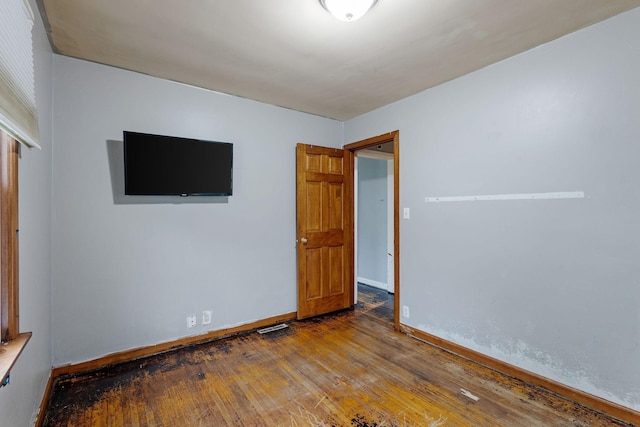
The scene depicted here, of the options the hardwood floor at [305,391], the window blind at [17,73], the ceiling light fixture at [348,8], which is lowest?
the hardwood floor at [305,391]

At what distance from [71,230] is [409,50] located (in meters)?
2.99

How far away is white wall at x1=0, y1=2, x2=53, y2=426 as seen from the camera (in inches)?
59.2

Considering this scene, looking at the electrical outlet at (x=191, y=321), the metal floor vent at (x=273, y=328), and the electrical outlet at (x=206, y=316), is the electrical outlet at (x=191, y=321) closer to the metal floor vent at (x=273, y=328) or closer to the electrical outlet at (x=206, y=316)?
the electrical outlet at (x=206, y=316)

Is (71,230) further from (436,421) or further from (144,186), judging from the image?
(436,421)

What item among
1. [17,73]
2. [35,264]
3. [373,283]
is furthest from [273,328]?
[17,73]

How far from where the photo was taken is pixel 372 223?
5238mm

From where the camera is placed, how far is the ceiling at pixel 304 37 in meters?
1.81

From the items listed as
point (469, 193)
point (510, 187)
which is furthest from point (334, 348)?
point (510, 187)

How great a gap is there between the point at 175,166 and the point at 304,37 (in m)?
1.56

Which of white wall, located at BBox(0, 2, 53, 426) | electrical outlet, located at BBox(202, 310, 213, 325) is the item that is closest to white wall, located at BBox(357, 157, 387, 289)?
electrical outlet, located at BBox(202, 310, 213, 325)

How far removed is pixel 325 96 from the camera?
10.5 feet

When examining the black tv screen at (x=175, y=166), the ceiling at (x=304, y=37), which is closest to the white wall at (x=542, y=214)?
the ceiling at (x=304, y=37)

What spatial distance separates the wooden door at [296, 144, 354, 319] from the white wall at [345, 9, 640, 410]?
40.7 inches

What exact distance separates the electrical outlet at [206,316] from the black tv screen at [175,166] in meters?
1.18
